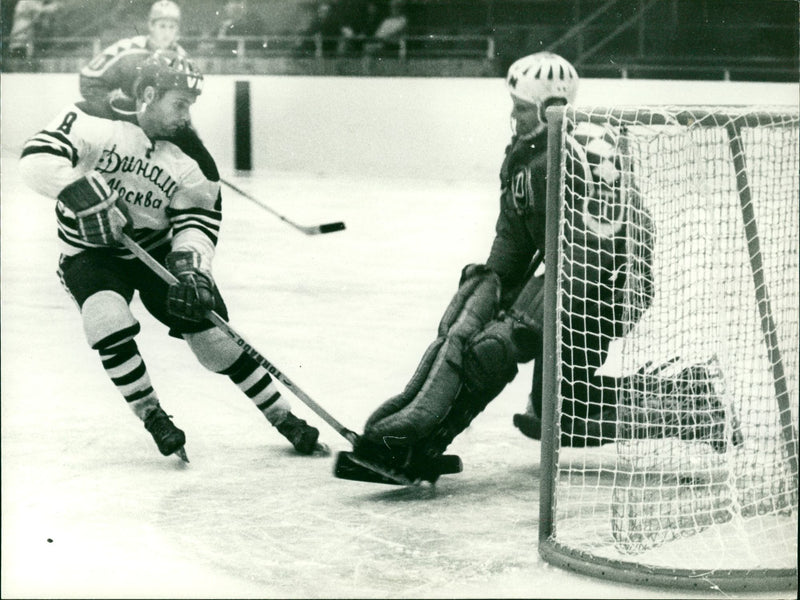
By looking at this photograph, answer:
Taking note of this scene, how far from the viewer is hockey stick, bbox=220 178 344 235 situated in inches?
127

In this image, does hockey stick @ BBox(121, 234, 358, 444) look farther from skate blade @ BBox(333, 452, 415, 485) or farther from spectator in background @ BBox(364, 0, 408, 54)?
spectator in background @ BBox(364, 0, 408, 54)

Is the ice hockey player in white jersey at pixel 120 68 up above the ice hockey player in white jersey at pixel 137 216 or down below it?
above

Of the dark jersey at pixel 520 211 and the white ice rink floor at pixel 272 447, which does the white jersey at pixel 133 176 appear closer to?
the white ice rink floor at pixel 272 447

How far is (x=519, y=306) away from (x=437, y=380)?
12.8 inches

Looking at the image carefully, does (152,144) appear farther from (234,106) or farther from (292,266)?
(292,266)

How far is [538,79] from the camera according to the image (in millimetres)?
3172

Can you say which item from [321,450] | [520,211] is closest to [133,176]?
[321,450]

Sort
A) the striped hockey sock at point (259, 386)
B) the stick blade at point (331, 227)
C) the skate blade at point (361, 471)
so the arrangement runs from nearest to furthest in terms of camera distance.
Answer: the skate blade at point (361, 471) < the striped hockey sock at point (259, 386) < the stick blade at point (331, 227)

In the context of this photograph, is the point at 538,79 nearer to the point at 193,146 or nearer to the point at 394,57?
the point at 394,57

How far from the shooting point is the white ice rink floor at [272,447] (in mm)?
2516

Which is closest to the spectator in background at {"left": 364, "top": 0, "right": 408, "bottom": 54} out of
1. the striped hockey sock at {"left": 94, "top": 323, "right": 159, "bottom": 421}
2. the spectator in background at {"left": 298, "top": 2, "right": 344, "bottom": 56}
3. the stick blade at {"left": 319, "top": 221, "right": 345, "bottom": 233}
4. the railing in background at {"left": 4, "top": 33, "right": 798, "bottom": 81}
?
the railing in background at {"left": 4, "top": 33, "right": 798, "bottom": 81}

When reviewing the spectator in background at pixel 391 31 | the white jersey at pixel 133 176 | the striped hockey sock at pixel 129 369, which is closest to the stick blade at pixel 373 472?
the striped hockey sock at pixel 129 369

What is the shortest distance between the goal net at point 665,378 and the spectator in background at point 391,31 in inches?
28.6

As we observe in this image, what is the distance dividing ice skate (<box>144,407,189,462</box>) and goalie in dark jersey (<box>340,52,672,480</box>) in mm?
507
